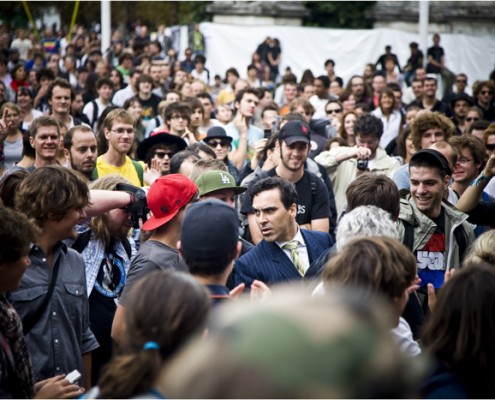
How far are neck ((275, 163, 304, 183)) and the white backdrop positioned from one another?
63.5 feet

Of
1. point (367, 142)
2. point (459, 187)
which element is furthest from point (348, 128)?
point (459, 187)

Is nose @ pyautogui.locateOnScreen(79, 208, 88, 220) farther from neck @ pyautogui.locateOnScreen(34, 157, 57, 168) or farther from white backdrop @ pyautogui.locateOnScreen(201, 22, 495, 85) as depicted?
white backdrop @ pyautogui.locateOnScreen(201, 22, 495, 85)

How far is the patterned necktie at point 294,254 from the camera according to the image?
540 centimetres

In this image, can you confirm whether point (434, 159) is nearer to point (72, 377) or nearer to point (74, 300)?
point (74, 300)

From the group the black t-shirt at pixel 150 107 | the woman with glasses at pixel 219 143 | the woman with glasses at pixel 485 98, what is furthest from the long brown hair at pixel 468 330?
the woman with glasses at pixel 485 98

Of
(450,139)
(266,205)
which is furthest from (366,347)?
(450,139)

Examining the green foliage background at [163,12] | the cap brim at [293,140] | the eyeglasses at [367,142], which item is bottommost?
the eyeglasses at [367,142]

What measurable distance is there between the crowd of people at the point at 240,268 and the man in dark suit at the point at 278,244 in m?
0.01

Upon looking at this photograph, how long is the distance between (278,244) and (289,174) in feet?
6.55

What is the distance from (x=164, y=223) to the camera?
4672 millimetres

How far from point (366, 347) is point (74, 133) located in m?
6.39

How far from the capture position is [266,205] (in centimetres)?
562

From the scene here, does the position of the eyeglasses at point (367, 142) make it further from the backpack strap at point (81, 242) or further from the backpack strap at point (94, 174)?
the backpack strap at point (81, 242)

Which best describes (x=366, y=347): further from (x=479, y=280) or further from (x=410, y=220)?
(x=410, y=220)
